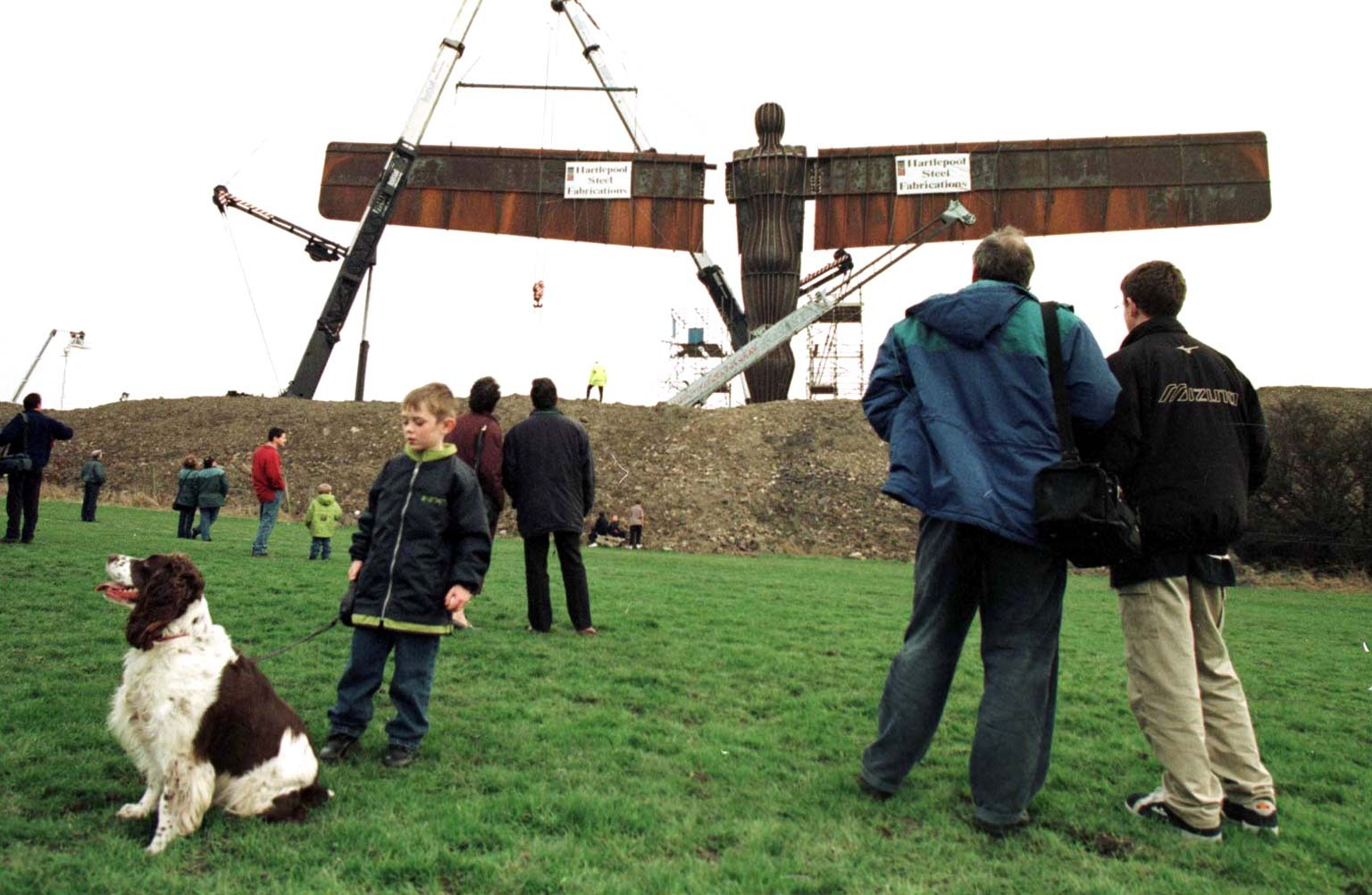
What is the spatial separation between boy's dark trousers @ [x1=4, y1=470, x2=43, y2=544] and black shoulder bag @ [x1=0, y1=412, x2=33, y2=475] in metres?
Result: 0.14

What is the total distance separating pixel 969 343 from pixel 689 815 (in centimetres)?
210

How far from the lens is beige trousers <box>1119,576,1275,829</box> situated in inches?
141

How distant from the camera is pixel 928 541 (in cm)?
376

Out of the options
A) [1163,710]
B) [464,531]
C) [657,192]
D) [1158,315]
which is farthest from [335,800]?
[657,192]

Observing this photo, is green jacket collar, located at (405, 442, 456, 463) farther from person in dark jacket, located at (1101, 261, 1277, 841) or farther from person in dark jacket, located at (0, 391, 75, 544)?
person in dark jacket, located at (0, 391, 75, 544)

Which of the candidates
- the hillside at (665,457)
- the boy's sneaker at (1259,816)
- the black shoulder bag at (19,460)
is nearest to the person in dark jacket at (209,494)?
the black shoulder bag at (19,460)

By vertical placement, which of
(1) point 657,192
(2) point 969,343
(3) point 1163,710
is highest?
(1) point 657,192

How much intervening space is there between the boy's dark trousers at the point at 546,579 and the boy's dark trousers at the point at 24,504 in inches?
308

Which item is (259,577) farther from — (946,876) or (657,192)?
(657,192)

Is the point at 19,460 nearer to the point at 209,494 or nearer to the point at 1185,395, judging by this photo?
the point at 209,494

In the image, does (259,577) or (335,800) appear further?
(259,577)

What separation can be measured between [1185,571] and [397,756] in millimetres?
3326

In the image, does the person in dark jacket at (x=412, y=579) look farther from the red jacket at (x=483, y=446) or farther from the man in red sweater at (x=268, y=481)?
the man in red sweater at (x=268, y=481)

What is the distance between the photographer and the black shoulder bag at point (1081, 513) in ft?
10.7
